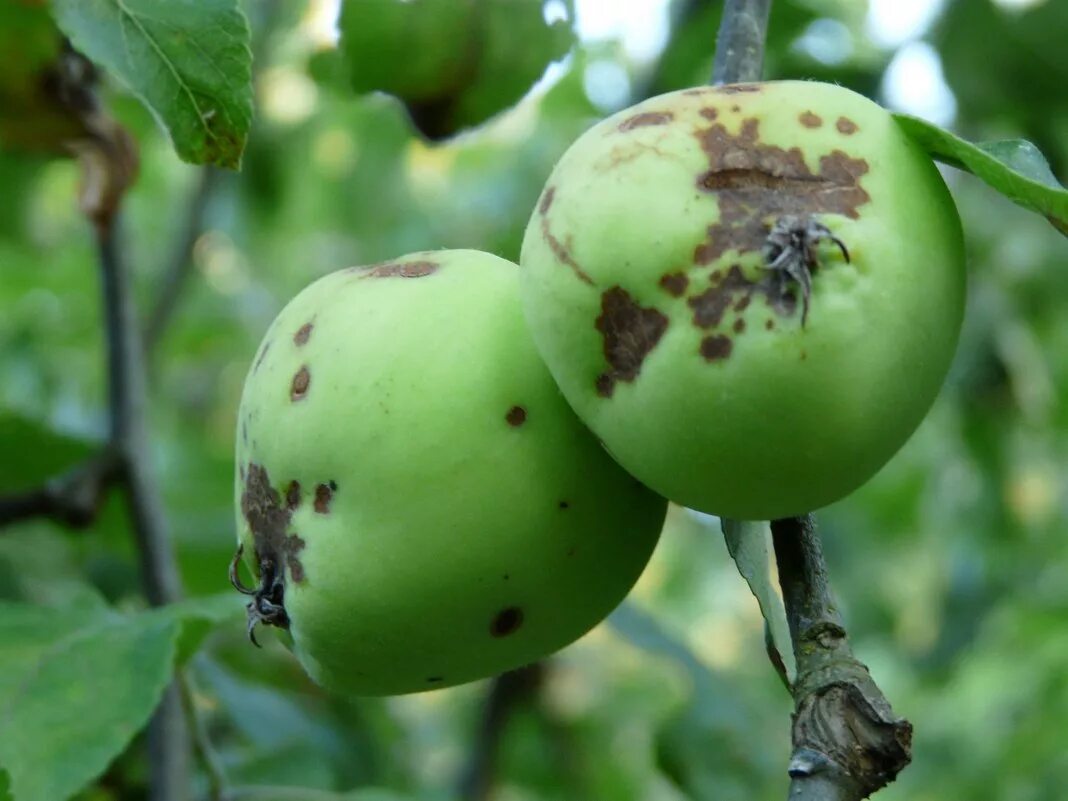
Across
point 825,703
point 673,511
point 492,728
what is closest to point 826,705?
point 825,703

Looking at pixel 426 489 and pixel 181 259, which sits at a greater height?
pixel 426 489

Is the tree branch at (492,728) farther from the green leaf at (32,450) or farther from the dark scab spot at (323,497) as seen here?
the dark scab spot at (323,497)

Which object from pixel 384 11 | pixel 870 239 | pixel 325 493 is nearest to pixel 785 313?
pixel 870 239

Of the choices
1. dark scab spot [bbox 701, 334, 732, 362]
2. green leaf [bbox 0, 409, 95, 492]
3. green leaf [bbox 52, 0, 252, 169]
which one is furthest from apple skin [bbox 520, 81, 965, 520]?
green leaf [bbox 0, 409, 95, 492]

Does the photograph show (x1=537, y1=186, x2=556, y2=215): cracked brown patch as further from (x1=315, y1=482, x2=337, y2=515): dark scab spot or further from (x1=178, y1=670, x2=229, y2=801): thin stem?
(x1=178, y1=670, x2=229, y2=801): thin stem

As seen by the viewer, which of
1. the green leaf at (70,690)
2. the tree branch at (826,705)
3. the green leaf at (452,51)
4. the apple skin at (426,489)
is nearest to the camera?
the tree branch at (826,705)

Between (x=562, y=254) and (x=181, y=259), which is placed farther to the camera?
(x=181, y=259)

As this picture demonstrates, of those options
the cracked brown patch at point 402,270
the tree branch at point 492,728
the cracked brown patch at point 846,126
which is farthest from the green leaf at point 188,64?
the tree branch at point 492,728

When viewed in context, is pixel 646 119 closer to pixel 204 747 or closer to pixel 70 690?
pixel 70 690
